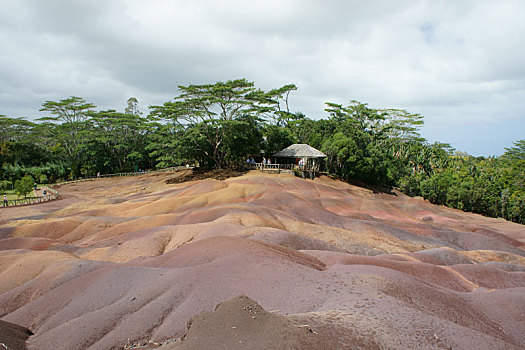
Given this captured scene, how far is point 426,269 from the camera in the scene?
455 inches

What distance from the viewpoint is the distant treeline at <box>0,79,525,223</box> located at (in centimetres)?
3812

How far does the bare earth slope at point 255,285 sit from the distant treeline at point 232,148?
20.4 meters

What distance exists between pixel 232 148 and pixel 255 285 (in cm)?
3344

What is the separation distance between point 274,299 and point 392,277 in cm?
394

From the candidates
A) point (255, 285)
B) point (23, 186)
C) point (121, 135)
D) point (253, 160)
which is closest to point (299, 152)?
point (253, 160)

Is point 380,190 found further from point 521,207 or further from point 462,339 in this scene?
point 462,339

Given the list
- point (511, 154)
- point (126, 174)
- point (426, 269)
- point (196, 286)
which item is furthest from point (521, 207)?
point (126, 174)

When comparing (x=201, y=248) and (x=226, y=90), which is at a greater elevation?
(x=226, y=90)

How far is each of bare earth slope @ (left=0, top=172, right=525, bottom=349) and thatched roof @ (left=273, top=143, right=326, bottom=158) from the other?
21560 mm

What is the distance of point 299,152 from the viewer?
4247 centimetres

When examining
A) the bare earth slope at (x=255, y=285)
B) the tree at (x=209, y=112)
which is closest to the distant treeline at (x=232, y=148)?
the tree at (x=209, y=112)

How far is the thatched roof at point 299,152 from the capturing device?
41625 millimetres

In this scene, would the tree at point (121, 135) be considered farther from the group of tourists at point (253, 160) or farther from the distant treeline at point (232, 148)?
the group of tourists at point (253, 160)

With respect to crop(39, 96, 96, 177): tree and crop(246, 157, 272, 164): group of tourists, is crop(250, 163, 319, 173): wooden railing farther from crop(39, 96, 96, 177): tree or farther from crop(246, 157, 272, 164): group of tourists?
crop(39, 96, 96, 177): tree
